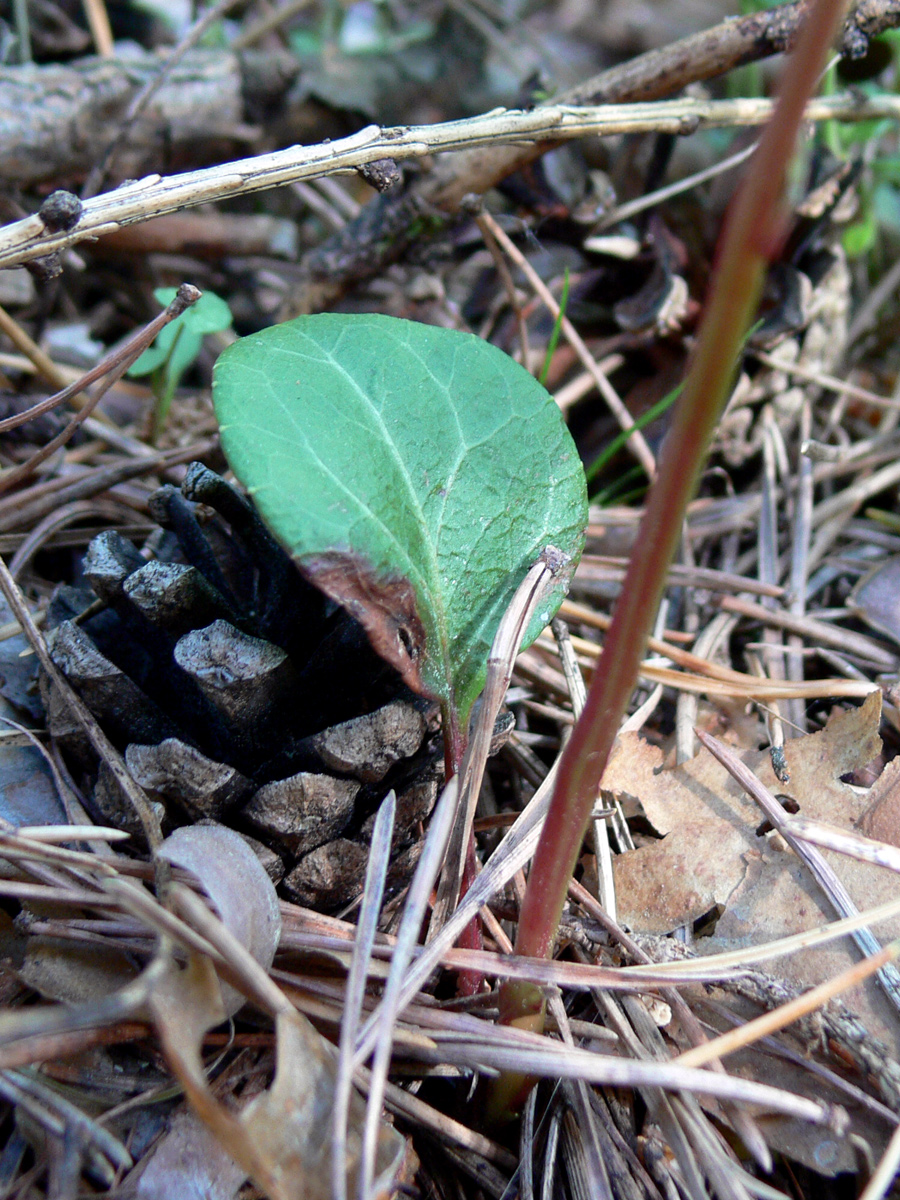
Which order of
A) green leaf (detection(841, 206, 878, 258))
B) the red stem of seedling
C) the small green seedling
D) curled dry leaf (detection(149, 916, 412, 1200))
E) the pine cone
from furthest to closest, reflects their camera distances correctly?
green leaf (detection(841, 206, 878, 258))
the small green seedling
the pine cone
curled dry leaf (detection(149, 916, 412, 1200))
the red stem of seedling

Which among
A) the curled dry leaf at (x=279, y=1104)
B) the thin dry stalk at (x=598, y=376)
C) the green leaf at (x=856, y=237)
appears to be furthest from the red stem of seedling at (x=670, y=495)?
the green leaf at (x=856, y=237)

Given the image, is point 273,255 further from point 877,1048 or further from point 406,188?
point 877,1048

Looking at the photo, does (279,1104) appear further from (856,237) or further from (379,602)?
(856,237)

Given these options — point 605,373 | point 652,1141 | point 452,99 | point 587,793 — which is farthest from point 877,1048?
point 452,99

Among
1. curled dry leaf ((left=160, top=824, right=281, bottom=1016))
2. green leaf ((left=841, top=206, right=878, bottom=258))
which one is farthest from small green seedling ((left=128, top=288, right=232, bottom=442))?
green leaf ((left=841, top=206, right=878, bottom=258))

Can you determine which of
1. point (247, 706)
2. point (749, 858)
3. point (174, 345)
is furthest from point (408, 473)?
point (174, 345)

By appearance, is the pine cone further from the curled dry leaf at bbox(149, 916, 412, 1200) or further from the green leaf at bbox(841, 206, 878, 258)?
the green leaf at bbox(841, 206, 878, 258)
